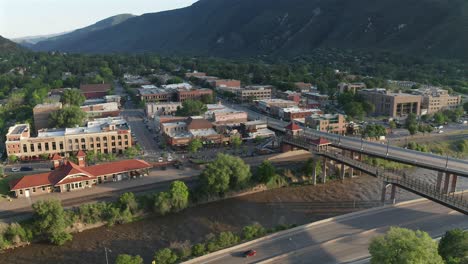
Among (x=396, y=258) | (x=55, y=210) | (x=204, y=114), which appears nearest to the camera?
(x=396, y=258)

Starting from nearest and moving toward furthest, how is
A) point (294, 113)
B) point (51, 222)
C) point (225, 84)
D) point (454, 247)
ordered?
point (454, 247), point (51, 222), point (294, 113), point (225, 84)

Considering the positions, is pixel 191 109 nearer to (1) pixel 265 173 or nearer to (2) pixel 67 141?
(2) pixel 67 141

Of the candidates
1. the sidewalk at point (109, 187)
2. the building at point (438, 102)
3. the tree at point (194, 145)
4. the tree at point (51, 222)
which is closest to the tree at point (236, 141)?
the tree at point (194, 145)

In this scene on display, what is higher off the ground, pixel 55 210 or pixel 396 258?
pixel 396 258

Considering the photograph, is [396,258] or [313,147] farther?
[313,147]

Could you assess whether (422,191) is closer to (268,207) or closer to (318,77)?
(268,207)

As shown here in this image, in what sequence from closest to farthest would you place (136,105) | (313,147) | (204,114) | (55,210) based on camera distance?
(55,210) → (313,147) → (204,114) → (136,105)

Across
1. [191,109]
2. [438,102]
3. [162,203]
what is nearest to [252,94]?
[191,109]

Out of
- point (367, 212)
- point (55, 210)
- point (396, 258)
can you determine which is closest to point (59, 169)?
point (55, 210)

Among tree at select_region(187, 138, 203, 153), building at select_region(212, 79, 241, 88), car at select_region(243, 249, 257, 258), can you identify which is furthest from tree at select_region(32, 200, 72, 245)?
building at select_region(212, 79, 241, 88)
